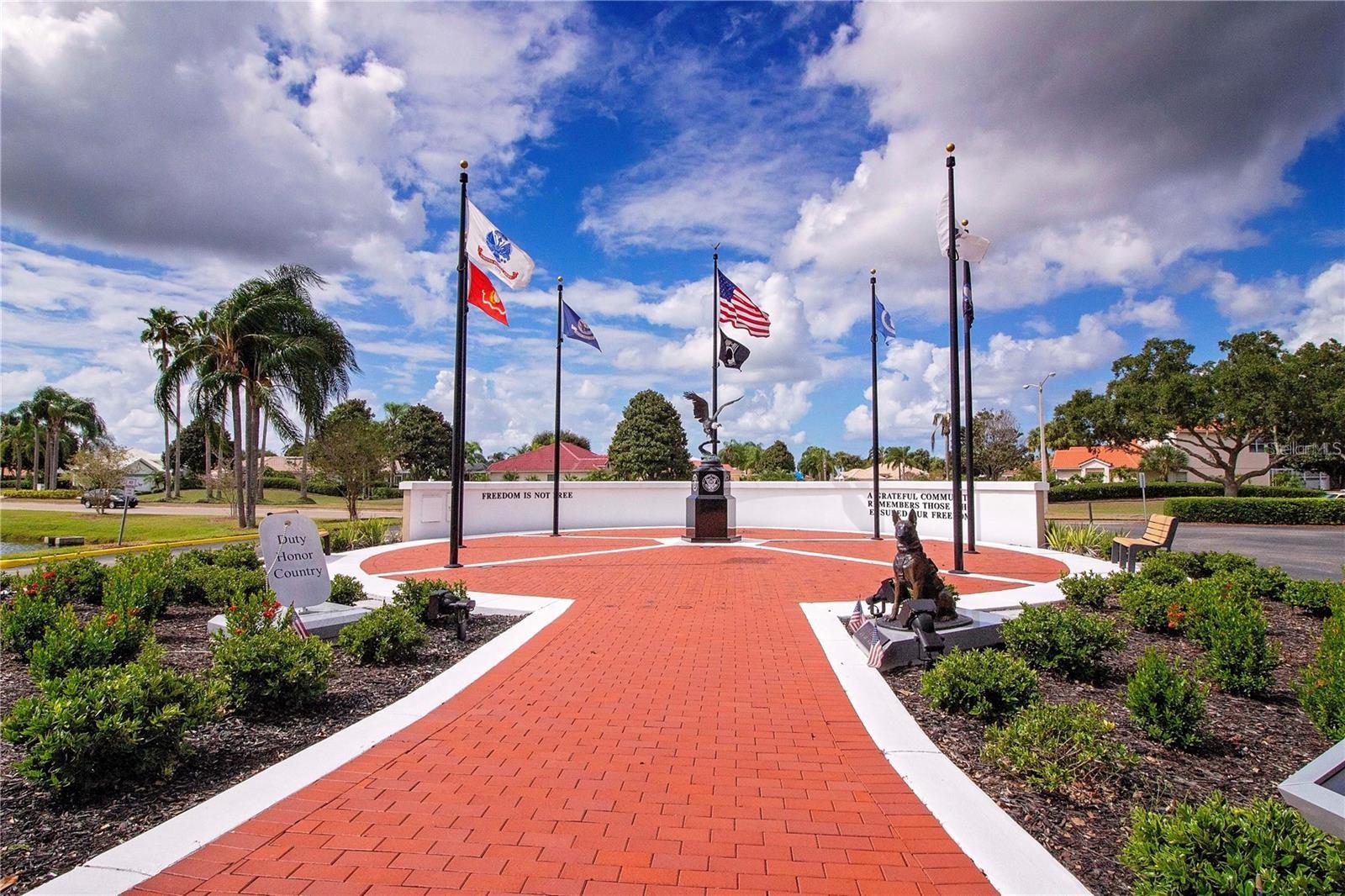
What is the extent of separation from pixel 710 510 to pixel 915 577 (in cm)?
1087

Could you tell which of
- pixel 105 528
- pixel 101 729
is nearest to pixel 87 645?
pixel 101 729

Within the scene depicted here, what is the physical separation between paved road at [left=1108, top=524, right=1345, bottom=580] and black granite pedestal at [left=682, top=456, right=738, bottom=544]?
417 inches

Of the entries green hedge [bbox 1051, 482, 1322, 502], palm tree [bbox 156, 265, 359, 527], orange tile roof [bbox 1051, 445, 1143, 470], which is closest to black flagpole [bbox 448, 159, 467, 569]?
palm tree [bbox 156, 265, 359, 527]

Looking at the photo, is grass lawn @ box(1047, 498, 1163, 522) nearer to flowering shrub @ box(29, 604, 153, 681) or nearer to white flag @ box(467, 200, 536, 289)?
white flag @ box(467, 200, 536, 289)

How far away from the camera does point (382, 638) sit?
21.0 feet

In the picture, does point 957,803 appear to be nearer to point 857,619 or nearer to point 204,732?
point 857,619

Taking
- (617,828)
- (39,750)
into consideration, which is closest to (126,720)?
(39,750)

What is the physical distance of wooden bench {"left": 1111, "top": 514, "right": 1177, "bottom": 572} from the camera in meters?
11.5

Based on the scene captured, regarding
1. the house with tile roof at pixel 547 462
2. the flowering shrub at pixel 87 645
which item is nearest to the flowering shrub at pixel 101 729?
the flowering shrub at pixel 87 645

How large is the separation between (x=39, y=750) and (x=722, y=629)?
5774 mm

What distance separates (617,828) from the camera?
3514 mm

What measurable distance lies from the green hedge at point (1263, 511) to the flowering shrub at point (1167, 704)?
30969 millimetres

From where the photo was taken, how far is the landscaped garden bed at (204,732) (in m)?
3.39

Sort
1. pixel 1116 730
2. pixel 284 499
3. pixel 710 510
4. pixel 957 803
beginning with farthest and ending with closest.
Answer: pixel 284 499 < pixel 710 510 < pixel 1116 730 < pixel 957 803
